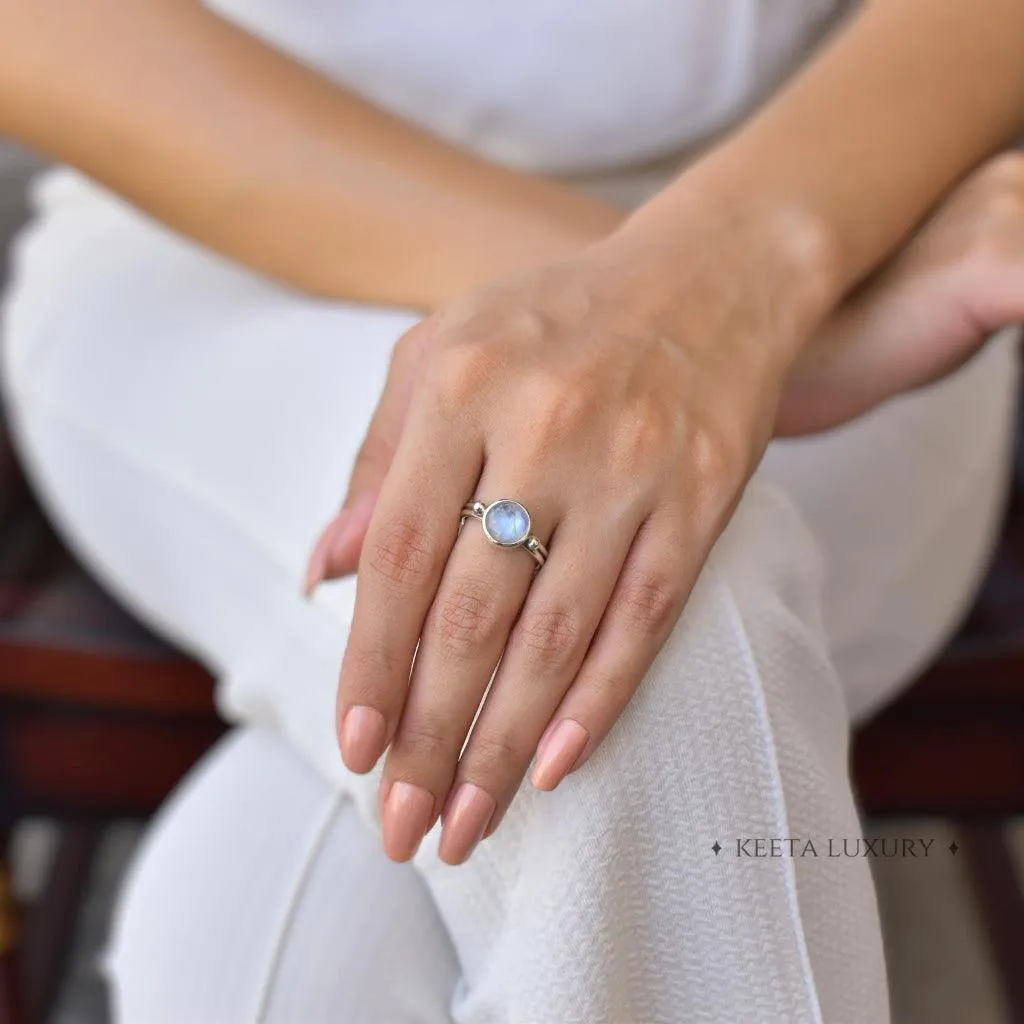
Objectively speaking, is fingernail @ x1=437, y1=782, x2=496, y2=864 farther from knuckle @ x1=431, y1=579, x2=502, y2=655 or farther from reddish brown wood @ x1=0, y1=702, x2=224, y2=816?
reddish brown wood @ x1=0, y1=702, x2=224, y2=816

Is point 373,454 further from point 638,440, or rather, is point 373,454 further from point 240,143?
point 240,143

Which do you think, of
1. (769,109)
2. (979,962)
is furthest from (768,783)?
(979,962)

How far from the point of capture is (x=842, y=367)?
22.5 inches

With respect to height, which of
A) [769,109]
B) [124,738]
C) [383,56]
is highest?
[383,56]

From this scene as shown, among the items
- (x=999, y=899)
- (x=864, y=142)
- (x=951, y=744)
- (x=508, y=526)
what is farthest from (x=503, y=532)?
(x=999, y=899)

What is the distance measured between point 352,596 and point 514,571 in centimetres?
Result: 10

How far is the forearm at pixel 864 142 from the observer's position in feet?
1.80

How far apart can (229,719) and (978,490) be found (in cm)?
46

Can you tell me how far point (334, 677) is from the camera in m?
0.52

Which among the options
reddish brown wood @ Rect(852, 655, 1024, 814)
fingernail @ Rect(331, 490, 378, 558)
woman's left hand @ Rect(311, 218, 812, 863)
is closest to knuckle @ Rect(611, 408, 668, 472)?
woman's left hand @ Rect(311, 218, 812, 863)

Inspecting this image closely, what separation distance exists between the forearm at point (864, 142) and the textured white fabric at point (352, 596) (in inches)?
4.5

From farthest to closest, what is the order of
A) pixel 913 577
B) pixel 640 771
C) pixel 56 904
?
pixel 56 904, pixel 913 577, pixel 640 771

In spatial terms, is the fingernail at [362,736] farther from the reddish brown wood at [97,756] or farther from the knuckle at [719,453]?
the reddish brown wood at [97,756]

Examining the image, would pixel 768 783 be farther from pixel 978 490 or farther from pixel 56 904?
pixel 56 904
